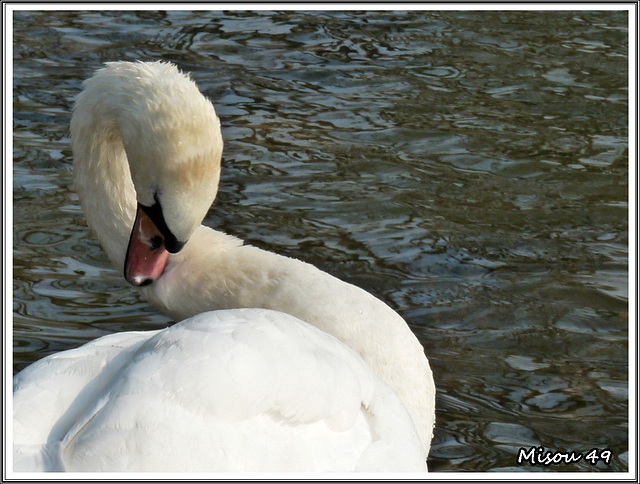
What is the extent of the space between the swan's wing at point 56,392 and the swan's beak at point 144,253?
2.23ft

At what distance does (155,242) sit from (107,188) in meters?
0.41

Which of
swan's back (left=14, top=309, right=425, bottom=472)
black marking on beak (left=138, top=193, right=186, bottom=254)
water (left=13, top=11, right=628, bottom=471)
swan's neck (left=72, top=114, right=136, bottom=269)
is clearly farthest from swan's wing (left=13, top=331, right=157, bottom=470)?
water (left=13, top=11, right=628, bottom=471)

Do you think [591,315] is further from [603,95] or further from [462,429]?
[603,95]

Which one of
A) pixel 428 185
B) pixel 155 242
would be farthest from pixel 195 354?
pixel 428 185

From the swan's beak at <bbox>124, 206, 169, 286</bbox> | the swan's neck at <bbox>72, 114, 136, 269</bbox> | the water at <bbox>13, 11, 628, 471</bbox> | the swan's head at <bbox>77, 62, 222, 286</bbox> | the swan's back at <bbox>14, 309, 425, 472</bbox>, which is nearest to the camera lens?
the swan's back at <bbox>14, 309, 425, 472</bbox>

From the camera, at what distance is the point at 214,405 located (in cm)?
291

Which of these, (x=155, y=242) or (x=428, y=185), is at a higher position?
(x=155, y=242)

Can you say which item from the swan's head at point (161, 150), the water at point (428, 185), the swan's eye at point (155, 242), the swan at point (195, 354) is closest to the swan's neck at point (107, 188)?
the swan at point (195, 354)

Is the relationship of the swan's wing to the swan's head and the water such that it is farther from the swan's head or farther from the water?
the water

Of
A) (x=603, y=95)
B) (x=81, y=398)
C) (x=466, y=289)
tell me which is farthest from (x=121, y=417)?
(x=603, y=95)

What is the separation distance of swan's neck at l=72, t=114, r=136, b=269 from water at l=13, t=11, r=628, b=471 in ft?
2.28

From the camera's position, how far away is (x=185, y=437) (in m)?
2.81

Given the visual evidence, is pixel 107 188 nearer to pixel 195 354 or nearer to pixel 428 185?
pixel 195 354

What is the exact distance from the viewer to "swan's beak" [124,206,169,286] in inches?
162
